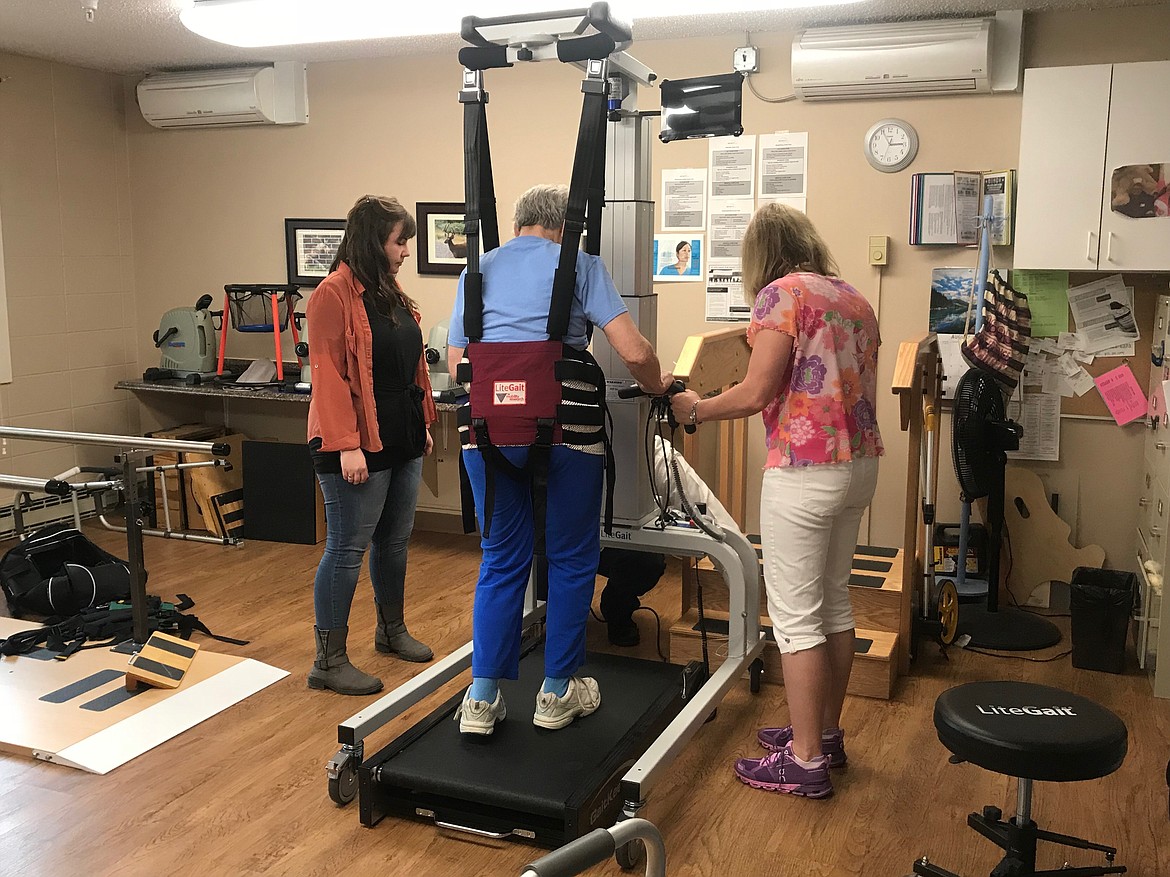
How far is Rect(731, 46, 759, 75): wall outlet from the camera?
4.77m

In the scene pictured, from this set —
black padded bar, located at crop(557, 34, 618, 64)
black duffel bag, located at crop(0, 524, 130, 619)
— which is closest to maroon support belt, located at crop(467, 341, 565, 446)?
black padded bar, located at crop(557, 34, 618, 64)

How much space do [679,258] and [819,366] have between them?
8.01ft

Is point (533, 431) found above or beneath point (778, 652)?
above

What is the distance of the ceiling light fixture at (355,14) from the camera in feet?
12.8

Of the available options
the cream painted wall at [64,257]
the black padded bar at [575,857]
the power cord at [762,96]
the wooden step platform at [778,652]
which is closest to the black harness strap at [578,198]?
the wooden step platform at [778,652]

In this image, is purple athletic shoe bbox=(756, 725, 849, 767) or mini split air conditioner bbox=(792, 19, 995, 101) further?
mini split air conditioner bbox=(792, 19, 995, 101)

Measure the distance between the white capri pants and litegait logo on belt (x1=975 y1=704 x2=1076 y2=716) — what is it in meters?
0.65

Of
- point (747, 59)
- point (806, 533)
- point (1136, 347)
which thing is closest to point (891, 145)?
point (747, 59)

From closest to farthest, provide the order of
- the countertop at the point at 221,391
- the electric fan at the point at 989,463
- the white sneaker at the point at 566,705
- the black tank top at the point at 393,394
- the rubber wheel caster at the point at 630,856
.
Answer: the rubber wheel caster at the point at 630,856 < the white sneaker at the point at 566,705 < the black tank top at the point at 393,394 < the electric fan at the point at 989,463 < the countertop at the point at 221,391

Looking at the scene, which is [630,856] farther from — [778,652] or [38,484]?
[38,484]

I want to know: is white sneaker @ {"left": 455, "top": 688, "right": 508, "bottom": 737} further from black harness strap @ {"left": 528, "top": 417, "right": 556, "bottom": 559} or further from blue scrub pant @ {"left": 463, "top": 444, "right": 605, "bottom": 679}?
black harness strap @ {"left": 528, "top": 417, "right": 556, "bottom": 559}

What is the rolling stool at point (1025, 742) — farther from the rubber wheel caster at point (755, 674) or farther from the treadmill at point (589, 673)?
the rubber wheel caster at point (755, 674)

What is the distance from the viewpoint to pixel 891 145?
4.64 meters

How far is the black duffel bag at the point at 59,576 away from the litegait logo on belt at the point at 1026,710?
11.4ft
